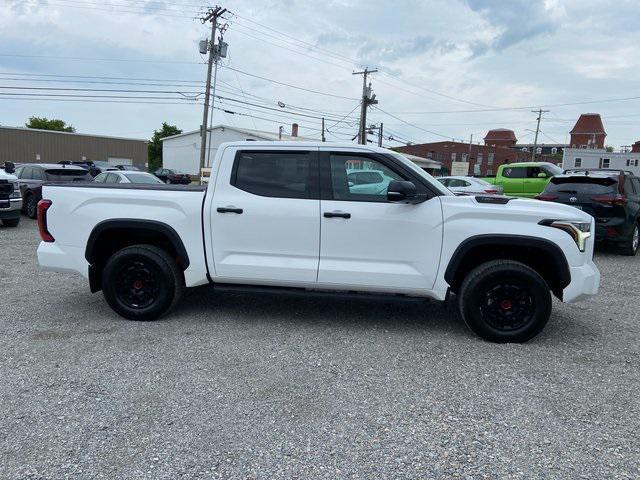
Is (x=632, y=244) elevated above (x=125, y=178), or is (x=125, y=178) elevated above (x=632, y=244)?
(x=125, y=178)

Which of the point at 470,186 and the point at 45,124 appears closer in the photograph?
the point at 470,186

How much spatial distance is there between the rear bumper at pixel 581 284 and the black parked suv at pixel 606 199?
17.4 feet

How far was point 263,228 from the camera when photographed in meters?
4.66

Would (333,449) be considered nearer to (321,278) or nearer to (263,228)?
(321,278)

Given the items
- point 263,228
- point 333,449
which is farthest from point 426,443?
point 263,228

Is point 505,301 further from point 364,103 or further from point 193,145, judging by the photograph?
point 193,145

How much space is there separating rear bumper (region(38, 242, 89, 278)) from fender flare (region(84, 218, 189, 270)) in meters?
0.10

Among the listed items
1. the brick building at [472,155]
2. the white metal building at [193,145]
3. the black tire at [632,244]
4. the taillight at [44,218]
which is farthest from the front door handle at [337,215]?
the brick building at [472,155]

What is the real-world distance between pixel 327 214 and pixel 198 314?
1.91 m

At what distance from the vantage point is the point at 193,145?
55.9m

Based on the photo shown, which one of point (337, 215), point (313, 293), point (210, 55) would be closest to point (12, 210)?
point (313, 293)

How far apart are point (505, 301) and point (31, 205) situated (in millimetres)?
14077

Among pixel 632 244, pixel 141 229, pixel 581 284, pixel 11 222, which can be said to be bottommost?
pixel 11 222

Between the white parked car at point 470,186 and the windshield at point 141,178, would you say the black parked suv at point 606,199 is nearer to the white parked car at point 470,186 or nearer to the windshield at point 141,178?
the white parked car at point 470,186
